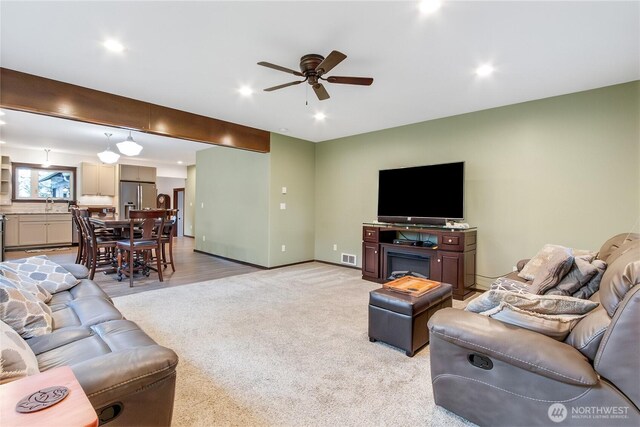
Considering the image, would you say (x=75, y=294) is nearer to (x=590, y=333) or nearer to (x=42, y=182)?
(x=590, y=333)

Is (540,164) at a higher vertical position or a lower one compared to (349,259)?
higher

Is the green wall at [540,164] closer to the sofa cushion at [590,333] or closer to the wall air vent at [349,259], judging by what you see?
the wall air vent at [349,259]

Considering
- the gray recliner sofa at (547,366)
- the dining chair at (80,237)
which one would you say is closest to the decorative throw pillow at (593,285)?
the gray recliner sofa at (547,366)

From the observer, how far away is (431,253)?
420cm

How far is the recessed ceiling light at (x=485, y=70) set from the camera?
293 cm

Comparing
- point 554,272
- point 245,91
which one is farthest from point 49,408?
point 245,91

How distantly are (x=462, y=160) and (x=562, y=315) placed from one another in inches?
130

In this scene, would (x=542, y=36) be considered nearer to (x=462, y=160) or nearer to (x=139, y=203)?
(x=462, y=160)

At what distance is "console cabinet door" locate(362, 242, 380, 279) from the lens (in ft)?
15.8

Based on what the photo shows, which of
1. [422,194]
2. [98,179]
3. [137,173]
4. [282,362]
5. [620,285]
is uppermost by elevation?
[137,173]

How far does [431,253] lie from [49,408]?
4102 millimetres

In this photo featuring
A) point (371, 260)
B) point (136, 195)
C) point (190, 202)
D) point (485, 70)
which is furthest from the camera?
point (190, 202)

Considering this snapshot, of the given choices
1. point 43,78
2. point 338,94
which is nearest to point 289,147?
point 338,94

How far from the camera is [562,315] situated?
1.54m
